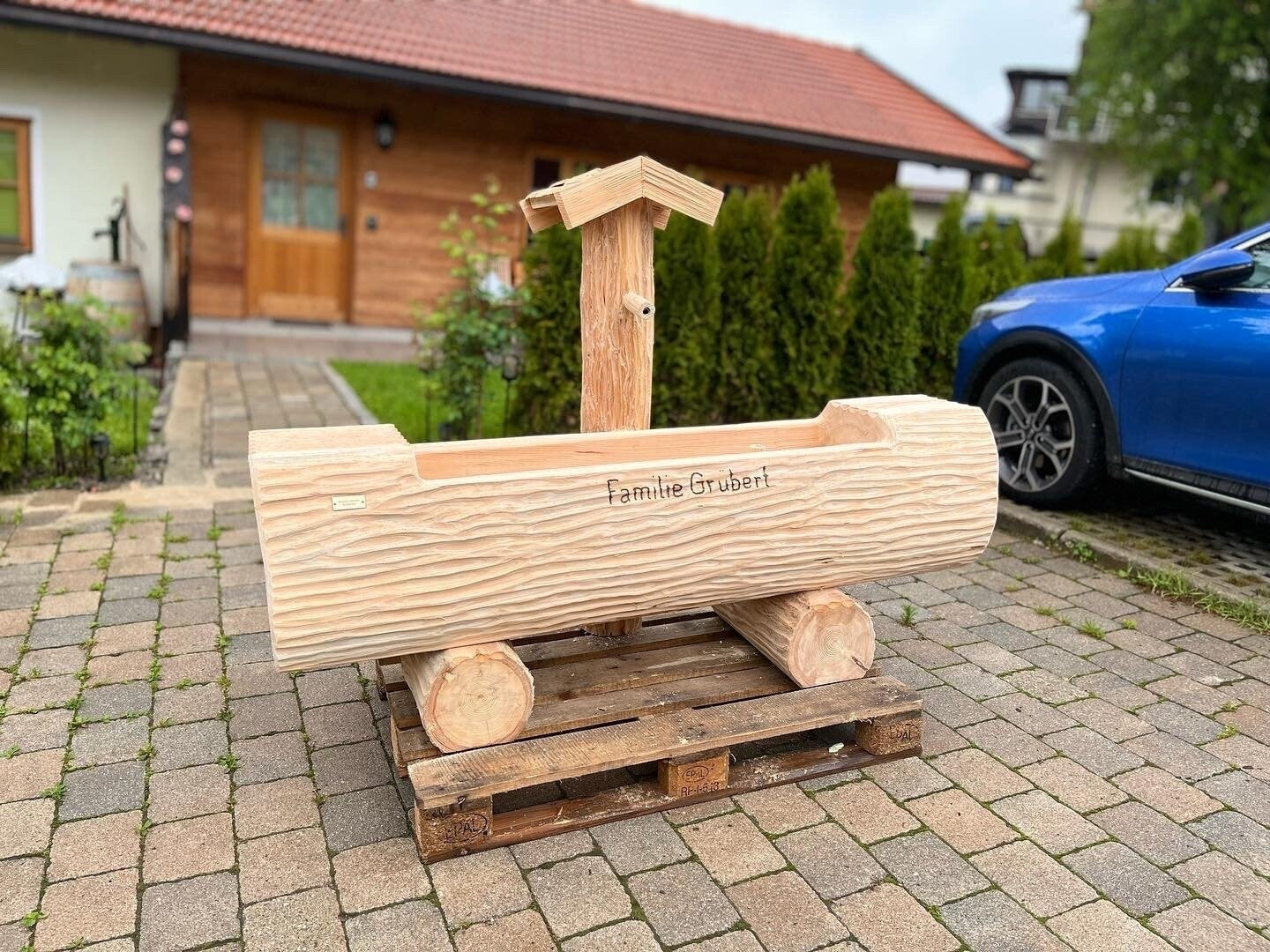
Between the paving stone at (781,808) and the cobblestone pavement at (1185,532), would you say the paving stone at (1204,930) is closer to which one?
the paving stone at (781,808)

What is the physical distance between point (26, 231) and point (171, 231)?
6.00 ft

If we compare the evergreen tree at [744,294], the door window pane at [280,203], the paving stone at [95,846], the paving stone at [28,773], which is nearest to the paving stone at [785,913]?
the paving stone at [95,846]

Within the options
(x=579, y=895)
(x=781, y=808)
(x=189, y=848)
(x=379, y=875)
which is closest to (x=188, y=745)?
(x=189, y=848)

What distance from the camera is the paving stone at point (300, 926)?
7.22ft

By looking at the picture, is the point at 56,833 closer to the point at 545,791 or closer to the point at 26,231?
the point at 545,791

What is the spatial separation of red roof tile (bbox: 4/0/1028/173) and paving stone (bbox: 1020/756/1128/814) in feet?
30.3

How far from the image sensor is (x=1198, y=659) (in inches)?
154

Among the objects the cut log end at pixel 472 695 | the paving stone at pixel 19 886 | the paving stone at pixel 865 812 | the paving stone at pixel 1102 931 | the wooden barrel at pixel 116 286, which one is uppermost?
the wooden barrel at pixel 116 286

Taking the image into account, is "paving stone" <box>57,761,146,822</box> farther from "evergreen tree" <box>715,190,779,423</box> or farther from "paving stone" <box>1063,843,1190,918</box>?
"evergreen tree" <box>715,190,779,423</box>

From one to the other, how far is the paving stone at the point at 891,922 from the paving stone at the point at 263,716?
5.98 ft

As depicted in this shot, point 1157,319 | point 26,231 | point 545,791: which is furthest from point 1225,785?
point 26,231

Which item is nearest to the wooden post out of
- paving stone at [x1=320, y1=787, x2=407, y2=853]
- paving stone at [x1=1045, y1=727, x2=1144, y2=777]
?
paving stone at [x1=1045, y1=727, x2=1144, y2=777]

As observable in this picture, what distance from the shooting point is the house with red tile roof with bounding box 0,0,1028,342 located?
31.2 feet

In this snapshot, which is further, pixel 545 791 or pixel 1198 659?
pixel 1198 659
